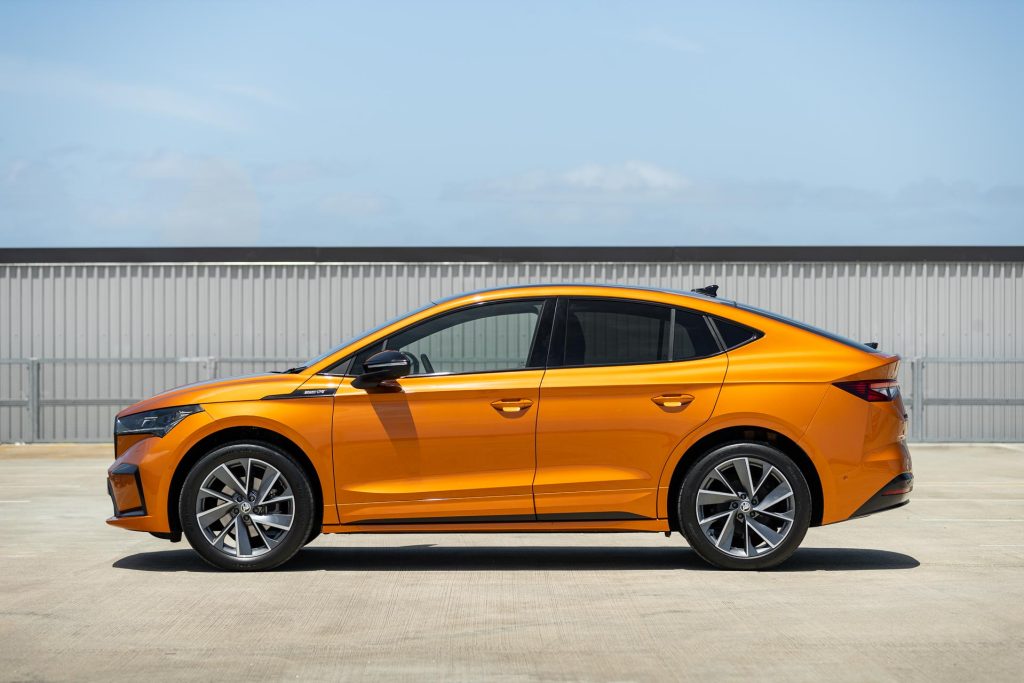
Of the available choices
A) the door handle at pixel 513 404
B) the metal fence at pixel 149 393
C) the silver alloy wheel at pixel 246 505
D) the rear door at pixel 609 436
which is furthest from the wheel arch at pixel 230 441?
the metal fence at pixel 149 393

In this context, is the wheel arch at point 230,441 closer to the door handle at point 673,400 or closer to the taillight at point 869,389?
the door handle at point 673,400

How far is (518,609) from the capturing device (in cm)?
723

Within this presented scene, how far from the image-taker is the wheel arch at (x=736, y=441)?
27.5 ft

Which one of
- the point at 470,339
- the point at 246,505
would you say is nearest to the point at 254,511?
the point at 246,505

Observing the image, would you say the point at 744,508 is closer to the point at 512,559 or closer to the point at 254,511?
the point at 512,559

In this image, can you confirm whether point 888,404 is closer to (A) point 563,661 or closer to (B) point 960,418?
(A) point 563,661

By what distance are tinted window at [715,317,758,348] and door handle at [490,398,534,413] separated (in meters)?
1.28

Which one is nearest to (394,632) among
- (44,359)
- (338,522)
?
(338,522)

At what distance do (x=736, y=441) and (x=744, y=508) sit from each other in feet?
1.33

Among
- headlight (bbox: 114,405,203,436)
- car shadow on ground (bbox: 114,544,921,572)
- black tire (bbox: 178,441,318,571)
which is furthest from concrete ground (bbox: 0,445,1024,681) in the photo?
headlight (bbox: 114,405,203,436)

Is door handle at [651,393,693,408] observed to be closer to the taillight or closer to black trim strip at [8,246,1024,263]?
the taillight

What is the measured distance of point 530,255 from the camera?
2416 cm

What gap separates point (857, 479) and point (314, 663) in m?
3.81

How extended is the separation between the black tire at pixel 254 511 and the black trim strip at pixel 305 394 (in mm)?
297
